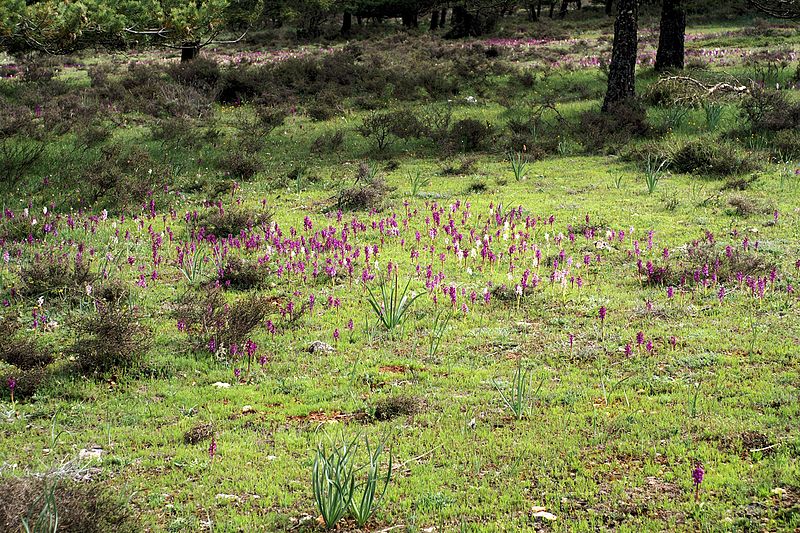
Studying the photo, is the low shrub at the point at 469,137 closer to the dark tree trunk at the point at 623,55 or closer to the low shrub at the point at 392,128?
the low shrub at the point at 392,128

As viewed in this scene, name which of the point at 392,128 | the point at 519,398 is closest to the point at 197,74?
the point at 392,128

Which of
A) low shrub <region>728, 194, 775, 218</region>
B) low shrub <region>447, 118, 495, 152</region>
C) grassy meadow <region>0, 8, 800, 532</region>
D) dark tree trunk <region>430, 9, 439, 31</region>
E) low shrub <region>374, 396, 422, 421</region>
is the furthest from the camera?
dark tree trunk <region>430, 9, 439, 31</region>

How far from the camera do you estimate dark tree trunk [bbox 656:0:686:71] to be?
2483 centimetres

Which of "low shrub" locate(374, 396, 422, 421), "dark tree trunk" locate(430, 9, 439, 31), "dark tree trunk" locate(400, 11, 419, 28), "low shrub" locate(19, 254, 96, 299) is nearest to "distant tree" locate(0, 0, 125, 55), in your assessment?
"low shrub" locate(19, 254, 96, 299)

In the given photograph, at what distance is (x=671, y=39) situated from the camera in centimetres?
2558

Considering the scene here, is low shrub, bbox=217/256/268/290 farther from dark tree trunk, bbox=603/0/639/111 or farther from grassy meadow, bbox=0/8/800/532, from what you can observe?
dark tree trunk, bbox=603/0/639/111

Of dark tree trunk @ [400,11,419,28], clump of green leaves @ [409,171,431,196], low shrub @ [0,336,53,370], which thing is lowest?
low shrub @ [0,336,53,370]

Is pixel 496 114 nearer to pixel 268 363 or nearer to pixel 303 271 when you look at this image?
pixel 303 271

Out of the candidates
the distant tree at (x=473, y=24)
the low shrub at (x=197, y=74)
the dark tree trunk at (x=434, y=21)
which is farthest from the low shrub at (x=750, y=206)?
the dark tree trunk at (x=434, y=21)

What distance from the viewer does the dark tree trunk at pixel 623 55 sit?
2020 centimetres

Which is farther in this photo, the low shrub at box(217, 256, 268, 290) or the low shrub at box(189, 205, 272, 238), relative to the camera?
the low shrub at box(189, 205, 272, 238)

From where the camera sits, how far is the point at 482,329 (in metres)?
8.40

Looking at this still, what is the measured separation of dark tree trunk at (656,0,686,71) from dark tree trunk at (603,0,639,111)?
16.8ft

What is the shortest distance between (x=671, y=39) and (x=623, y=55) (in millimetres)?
6187
